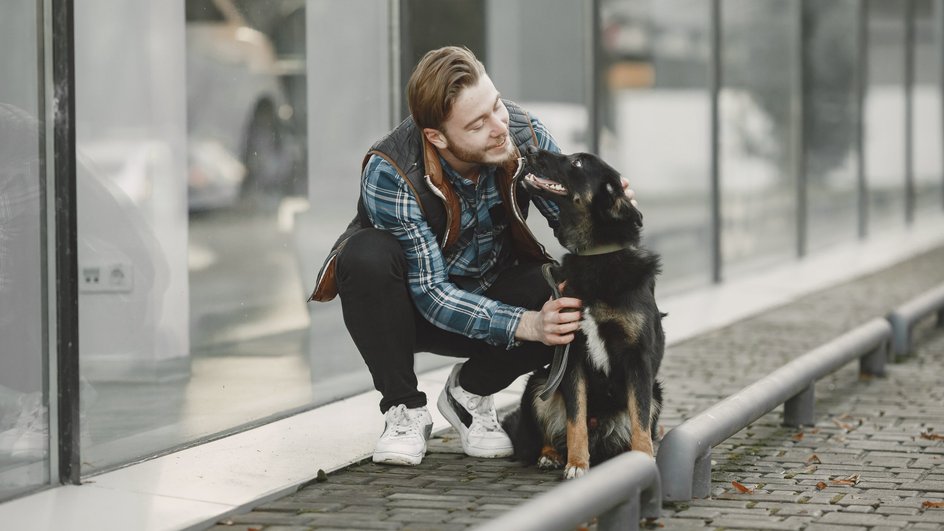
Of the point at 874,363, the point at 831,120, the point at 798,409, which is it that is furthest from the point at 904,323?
the point at 831,120

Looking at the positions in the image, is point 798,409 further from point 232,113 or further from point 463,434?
point 232,113

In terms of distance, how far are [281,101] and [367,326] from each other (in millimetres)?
1655

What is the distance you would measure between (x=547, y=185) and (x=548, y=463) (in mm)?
976

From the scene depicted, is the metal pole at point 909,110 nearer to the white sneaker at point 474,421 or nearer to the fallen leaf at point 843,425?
the fallen leaf at point 843,425

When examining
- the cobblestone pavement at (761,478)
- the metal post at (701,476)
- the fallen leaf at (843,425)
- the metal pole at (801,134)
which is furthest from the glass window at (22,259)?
the metal pole at (801,134)

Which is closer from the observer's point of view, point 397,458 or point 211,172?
point 397,458

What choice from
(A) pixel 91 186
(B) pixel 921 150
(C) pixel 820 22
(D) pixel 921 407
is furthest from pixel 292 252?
(B) pixel 921 150

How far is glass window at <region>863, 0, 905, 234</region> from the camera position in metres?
16.7

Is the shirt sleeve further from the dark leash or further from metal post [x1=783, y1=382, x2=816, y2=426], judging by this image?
metal post [x1=783, y1=382, x2=816, y2=426]

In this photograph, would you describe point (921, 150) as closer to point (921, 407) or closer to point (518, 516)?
point (921, 407)

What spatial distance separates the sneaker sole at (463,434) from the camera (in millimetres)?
4941

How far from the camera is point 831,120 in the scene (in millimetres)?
14758

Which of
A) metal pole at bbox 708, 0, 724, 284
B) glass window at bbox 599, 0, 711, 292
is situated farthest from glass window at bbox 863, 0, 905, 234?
glass window at bbox 599, 0, 711, 292

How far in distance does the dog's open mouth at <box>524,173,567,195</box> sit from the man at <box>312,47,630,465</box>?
0.15 metres
